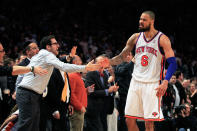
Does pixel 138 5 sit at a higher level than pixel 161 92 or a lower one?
higher

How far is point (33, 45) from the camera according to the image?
7.69 meters

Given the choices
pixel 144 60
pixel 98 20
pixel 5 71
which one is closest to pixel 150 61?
pixel 144 60

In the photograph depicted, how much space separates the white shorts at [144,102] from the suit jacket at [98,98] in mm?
2089

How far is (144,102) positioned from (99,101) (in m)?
2.39

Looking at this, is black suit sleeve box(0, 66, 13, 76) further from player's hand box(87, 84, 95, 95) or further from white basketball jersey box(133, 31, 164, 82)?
player's hand box(87, 84, 95, 95)

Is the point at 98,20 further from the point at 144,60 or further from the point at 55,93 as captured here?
the point at 144,60

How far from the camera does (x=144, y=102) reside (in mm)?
6121

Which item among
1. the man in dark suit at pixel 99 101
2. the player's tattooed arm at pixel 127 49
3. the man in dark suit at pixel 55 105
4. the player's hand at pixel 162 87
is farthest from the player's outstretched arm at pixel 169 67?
the man in dark suit at pixel 99 101

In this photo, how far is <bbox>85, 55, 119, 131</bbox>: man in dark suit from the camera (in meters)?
8.13

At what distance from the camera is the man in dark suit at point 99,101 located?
8.13 meters

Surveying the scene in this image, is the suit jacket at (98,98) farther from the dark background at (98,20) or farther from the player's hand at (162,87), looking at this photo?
the dark background at (98,20)

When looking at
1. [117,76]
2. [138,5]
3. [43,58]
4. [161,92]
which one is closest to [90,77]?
[117,76]

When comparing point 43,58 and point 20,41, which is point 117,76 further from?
point 20,41

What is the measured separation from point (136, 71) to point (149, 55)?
1.17ft
